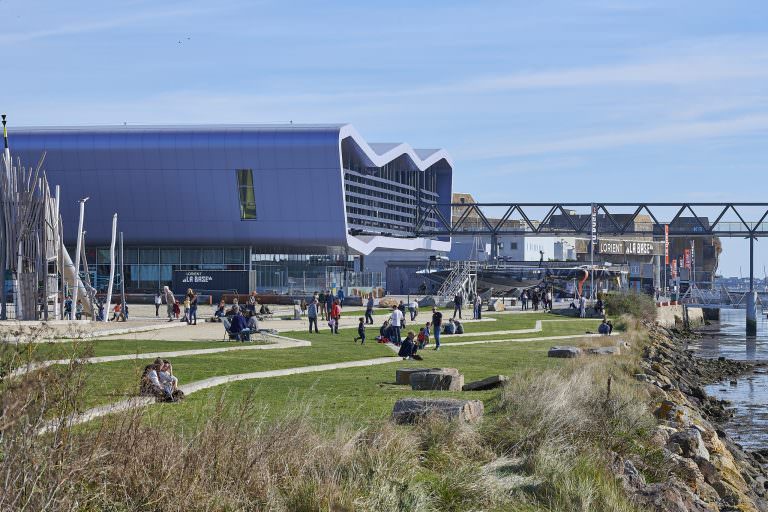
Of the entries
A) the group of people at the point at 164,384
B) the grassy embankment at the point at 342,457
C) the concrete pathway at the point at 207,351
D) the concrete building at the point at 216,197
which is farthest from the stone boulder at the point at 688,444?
the concrete building at the point at 216,197

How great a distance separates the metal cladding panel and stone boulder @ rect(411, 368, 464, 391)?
61187 millimetres

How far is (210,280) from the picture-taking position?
8588cm

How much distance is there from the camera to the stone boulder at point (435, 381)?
2312cm

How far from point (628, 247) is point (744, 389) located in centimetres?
12815

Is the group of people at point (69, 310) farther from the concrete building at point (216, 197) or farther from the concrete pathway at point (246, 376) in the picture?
the concrete building at point (216, 197)

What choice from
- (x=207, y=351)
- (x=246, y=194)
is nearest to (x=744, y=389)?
(x=207, y=351)

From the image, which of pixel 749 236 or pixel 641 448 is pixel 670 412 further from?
pixel 749 236

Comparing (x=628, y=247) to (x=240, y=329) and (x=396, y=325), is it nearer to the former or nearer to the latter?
(x=396, y=325)

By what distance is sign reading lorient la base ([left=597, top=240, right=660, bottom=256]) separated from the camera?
161625 mm

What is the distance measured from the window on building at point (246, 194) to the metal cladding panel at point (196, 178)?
1.25 ft

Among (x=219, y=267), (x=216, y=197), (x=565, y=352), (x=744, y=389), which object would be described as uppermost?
(x=216, y=197)

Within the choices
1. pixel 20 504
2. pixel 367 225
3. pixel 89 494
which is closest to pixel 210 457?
pixel 89 494

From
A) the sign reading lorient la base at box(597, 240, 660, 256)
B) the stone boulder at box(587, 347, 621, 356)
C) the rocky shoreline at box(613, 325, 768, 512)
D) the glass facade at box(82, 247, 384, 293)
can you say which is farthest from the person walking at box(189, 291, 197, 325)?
the sign reading lorient la base at box(597, 240, 660, 256)

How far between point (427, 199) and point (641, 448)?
102m
